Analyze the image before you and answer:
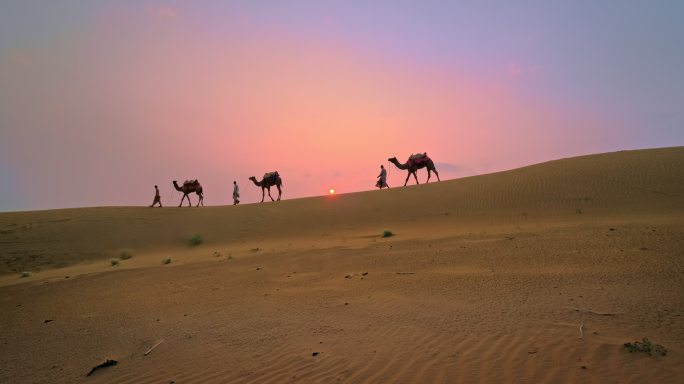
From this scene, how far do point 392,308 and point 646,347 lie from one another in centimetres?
325

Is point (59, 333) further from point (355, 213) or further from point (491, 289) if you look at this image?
point (355, 213)

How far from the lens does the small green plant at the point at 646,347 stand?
450cm

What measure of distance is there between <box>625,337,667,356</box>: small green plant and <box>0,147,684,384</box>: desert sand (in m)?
0.07

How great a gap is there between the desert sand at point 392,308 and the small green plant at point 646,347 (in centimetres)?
7

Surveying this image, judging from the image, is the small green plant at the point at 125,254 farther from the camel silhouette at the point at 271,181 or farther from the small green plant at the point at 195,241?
the camel silhouette at the point at 271,181

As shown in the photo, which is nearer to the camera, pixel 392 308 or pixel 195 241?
pixel 392 308

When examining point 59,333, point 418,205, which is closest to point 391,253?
point 59,333

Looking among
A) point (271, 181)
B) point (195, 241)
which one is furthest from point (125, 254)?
point (271, 181)

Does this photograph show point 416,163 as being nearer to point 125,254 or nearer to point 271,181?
point 271,181

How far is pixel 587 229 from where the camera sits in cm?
1166

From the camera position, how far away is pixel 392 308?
272 inches

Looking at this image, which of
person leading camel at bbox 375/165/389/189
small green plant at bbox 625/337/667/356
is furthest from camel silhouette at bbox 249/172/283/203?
small green plant at bbox 625/337/667/356

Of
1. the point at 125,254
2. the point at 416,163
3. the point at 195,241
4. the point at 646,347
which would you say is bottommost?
the point at 646,347

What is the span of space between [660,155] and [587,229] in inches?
609
